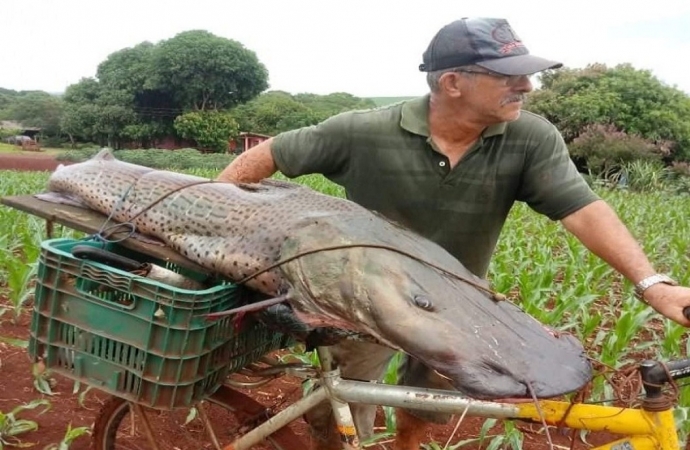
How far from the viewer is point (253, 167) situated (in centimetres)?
258

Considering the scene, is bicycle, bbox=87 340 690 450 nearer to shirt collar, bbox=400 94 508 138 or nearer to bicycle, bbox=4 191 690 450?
bicycle, bbox=4 191 690 450

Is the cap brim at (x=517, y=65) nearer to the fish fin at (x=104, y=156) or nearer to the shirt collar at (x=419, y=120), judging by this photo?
the shirt collar at (x=419, y=120)

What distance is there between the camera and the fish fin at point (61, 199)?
261 centimetres

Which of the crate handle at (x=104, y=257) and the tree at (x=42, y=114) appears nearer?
the crate handle at (x=104, y=257)

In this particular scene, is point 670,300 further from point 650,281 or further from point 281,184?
point 281,184

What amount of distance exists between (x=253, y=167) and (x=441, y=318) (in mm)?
1250

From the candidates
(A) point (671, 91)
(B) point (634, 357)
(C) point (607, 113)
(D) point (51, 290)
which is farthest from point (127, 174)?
(A) point (671, 91)

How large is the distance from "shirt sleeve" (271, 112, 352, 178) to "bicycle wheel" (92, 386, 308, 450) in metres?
0.84

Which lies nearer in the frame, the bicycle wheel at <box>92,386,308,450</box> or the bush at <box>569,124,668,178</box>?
the bicycle wheel at <box>92,386,308,450</box>

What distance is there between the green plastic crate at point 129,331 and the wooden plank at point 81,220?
0.23 metres

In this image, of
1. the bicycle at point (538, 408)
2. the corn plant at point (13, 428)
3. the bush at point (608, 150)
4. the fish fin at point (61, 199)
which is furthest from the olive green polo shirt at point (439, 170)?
the bush at point (608, 150)

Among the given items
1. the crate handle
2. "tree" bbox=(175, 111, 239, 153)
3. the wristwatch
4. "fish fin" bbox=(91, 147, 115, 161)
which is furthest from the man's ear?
"tree" bbox=(175, 111, 239, 153)

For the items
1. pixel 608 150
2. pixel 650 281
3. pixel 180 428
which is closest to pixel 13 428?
pixel 180 428

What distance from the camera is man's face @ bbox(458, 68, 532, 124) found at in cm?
218
